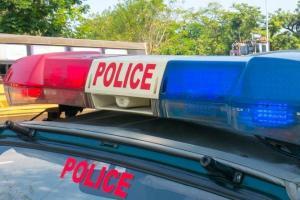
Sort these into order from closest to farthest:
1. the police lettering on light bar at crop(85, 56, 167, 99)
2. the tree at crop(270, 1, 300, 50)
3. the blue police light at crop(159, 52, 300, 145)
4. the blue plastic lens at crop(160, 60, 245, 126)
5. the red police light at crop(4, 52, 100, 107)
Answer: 1. the blue police light at crop(159, 52, 300, 145)
2. the blue plastic lens at crop(160, 60, 245, 126)
3. the police lettering on light bar at crop(85, 56, 167, 99)
4. the red police light at crop(4, 52, 100, 107)
5. the tree at crop(270, 1, 300, 50)

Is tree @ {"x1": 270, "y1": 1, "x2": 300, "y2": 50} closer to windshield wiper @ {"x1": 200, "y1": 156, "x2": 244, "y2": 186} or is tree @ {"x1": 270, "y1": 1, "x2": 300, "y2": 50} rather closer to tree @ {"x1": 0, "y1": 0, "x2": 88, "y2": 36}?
tree @ {"x1": 0, "y1": 0, "x2": 88, "y2": 36}

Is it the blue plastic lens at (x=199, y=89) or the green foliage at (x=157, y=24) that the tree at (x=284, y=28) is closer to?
the green foliage at (x=157, y=24)

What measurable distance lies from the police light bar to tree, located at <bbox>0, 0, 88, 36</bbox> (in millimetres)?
14789

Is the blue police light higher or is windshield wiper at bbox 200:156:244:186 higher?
the blue police light

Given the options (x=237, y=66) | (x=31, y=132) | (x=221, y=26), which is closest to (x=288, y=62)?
(x=237, y=66)

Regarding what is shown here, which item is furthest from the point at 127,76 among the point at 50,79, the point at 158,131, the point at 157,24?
the point at 157,24

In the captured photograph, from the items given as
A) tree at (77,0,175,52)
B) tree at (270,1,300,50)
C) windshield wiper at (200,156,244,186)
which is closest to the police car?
windshield wiper at (200,156,244,186)

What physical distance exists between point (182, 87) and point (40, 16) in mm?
16305

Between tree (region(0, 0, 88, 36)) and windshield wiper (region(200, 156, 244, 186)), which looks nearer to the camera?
windshield wiper (region(200, 156, 244, 186))

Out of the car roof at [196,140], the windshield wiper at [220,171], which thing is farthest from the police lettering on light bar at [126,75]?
the windshield wiper at [220,171]

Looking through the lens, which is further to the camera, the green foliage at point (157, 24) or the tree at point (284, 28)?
the tree at point (284, 28)

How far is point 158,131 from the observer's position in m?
1.78

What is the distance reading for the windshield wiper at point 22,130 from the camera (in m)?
1.91

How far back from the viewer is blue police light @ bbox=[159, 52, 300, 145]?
1.28 metres
